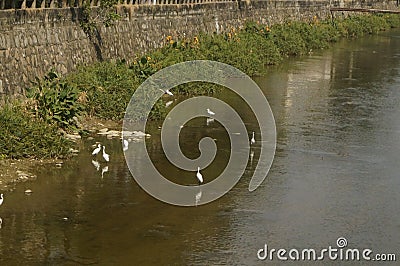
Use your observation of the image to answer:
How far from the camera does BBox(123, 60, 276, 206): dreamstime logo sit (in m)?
14.4

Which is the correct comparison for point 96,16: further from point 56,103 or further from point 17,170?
point 17,170

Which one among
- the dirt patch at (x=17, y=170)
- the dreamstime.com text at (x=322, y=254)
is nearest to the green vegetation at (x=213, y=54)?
the dirt patch at (x=17, y=170)

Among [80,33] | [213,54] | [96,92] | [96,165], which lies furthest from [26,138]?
[213,54]

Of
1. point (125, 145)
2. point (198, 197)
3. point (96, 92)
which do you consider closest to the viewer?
point (198, 197)

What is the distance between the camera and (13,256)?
10.8 metres

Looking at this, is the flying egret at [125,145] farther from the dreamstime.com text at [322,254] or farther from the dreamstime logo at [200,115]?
the dreamstime.com text at [322,254]

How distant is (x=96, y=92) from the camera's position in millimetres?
18984

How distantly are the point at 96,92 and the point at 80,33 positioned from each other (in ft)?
10.2

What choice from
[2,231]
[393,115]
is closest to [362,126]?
[393,115]

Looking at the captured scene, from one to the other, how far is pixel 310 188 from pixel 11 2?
8.27 metres

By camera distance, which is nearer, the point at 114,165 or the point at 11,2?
the point at 114,165

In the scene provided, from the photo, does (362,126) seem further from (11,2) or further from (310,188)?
(11,2)

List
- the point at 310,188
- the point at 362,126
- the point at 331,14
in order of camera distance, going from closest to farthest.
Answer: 1. the point at 310,188
2. the point at 362,126
3. the point at 331,14

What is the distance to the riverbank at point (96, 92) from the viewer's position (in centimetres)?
1519
